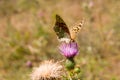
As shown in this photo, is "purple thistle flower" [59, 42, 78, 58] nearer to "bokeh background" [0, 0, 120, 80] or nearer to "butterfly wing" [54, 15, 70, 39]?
"butterfly wing" [54, 15, 70, 39]

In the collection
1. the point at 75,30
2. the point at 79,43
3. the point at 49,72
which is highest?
the point at 79,43

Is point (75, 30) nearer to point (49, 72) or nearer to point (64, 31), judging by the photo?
point (64, 31)

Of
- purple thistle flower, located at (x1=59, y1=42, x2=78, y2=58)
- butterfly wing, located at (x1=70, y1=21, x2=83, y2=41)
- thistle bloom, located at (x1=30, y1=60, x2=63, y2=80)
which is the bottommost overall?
thistle bloom, located at (x1=30, y1=60, x2=63, y2=80)

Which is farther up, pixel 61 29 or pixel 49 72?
pixel 61 29

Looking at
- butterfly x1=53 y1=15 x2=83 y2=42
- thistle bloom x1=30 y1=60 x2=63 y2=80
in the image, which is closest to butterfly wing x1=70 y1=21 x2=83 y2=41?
butterfly x1=53 y1=15 x2=83 y2=42

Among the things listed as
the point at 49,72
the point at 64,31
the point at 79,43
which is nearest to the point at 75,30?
the point at 64,31

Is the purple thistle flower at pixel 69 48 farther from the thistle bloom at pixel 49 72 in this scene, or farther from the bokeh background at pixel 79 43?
the bokeh background at pixel 79 43
